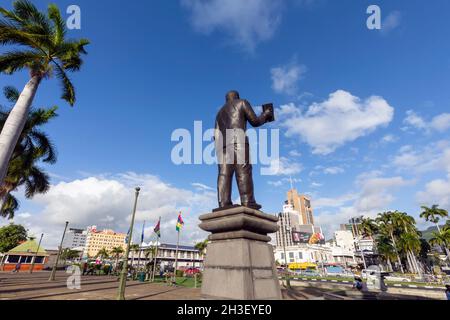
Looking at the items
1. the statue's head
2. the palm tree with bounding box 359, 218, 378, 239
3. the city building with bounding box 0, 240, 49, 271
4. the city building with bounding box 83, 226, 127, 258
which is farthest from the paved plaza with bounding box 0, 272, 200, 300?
the city building with bounding box 83, 226, 127, 258

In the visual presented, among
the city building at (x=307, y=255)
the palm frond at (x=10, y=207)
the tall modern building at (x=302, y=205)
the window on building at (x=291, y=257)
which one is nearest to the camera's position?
the palm frond at (x=10, y=207)

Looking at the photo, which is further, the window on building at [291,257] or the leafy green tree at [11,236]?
the window on building at [291,257]

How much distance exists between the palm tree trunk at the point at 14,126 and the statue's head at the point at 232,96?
28.4ft

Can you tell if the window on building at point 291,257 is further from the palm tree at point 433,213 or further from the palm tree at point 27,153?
the palm tree at point 27,153

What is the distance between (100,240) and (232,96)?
588ft

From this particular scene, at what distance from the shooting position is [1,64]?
34.6 feet

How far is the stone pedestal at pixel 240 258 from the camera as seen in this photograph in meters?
3.69

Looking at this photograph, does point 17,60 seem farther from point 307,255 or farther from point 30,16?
point 307,255

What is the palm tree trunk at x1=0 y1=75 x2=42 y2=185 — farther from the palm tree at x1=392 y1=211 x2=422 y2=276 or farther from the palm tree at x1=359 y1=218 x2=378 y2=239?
the palm tree at x1=359 y1=218 x2=378 y2=239

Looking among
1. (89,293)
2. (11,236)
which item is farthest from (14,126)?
(11,236)

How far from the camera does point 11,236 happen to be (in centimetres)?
4562

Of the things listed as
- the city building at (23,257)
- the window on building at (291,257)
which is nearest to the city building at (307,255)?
the window on building at (291,257)
